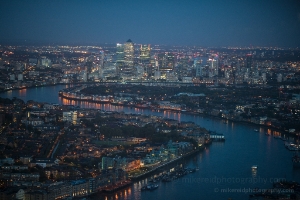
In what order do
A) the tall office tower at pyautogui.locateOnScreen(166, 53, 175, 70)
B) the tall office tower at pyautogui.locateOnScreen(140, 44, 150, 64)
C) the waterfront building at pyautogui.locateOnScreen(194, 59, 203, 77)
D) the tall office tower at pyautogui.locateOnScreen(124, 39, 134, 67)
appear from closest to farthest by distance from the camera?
the waterfront building at pyautogui.locateOnScreen(194, 59, 203, 77) < the tall office tower at pyautogui.locateOnScreen(166, 53, 175, 70) < the tall office tower at pyautogui.locateOnScreen(124, 39, 134, 67) < the tall office tower at pyautogui.locateOnScreen(140, 44, 150, 64)

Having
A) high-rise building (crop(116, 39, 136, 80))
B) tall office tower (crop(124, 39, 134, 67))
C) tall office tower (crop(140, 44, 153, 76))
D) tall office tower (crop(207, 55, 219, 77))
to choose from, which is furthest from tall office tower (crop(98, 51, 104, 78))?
tall office tower (crop(207, 55, 219, 77))

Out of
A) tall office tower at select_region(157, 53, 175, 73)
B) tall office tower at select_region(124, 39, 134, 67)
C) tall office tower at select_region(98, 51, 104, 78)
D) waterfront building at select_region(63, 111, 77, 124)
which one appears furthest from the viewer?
tall office tower at select_region(124, 39, 134, 67)

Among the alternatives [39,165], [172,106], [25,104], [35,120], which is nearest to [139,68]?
[172,106]

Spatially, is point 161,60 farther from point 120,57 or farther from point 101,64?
point 101,64

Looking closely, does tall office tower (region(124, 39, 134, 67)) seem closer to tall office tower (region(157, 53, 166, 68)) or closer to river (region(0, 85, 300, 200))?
tall office tower (region(157, 53, 166, 68))

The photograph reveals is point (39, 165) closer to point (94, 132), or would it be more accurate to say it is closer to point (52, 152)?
point (52, 152)

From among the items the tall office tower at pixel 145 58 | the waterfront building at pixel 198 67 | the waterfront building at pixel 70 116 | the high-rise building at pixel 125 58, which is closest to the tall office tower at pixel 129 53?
the high-rise building at pixel 125 58
